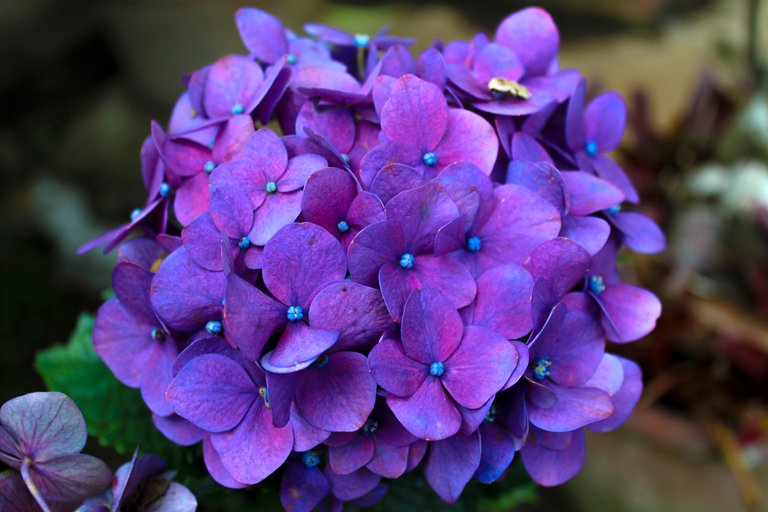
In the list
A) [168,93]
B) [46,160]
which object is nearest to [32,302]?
[46,160]

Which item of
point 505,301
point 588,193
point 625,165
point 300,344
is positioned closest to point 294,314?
point 300,344

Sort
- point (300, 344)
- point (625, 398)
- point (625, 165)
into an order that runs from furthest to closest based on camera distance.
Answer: point (625, 165) → point (625, 398) → point (300, 344)

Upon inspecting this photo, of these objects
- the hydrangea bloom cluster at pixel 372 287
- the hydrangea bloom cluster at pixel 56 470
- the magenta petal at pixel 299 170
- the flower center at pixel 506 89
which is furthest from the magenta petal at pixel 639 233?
the hydrangea bloom cluster at pixel 56 470

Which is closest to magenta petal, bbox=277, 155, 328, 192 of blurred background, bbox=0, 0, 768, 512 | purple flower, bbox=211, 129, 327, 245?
purple flower, bbox=211, 129, 327, 245

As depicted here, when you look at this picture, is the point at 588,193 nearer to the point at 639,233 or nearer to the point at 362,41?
the point at 639,233

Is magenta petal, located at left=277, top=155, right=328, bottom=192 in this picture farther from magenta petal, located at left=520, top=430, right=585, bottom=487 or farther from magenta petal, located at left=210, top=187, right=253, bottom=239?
magenta petal, located at left=520, top=430, right=585, bottom=487

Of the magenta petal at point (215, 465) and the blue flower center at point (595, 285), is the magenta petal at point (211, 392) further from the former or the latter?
the blue flower center at point (595, 285)

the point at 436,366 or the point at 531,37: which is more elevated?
the point at 531,37
